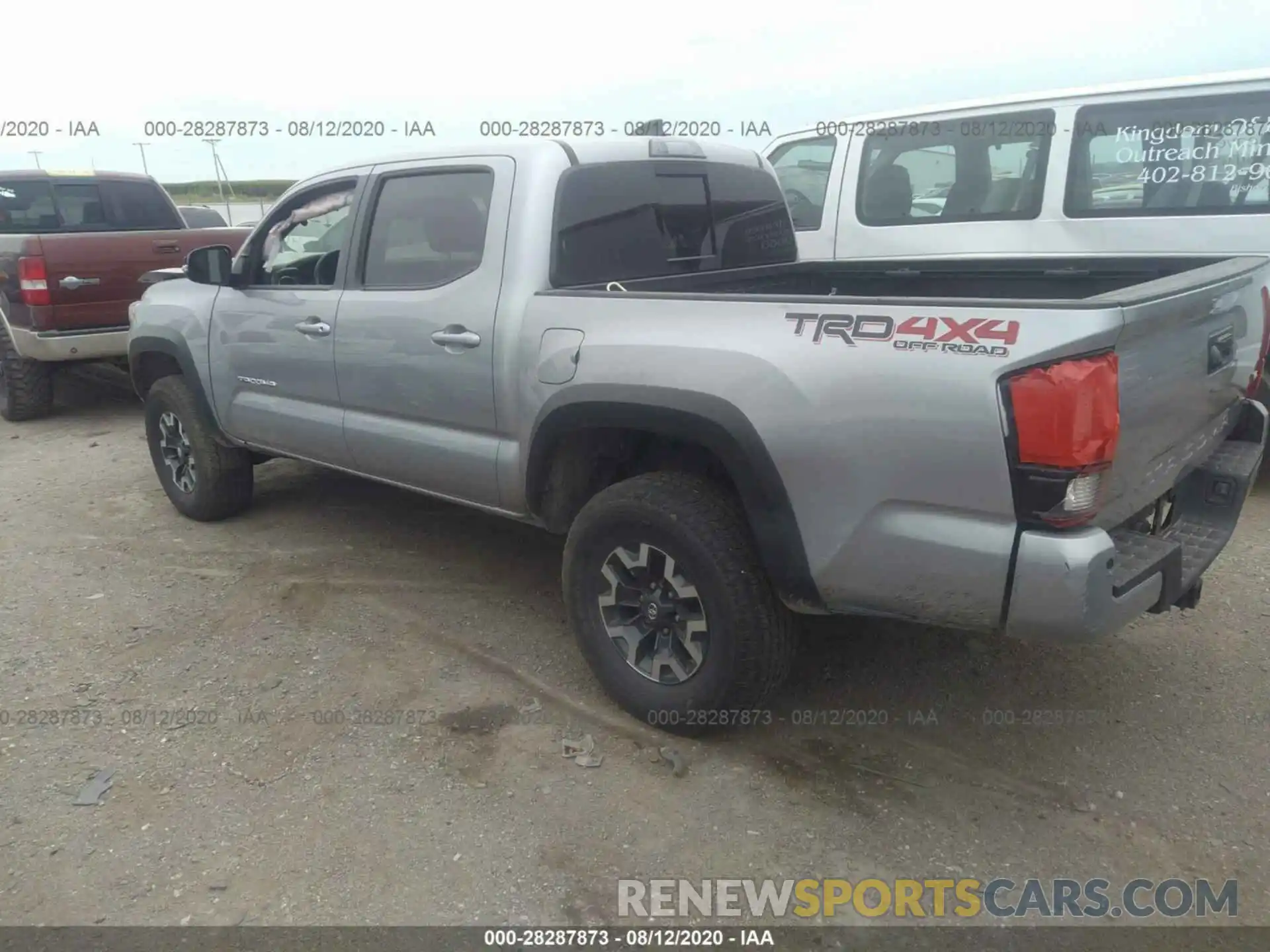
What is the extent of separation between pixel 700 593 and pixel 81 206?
7888 millimetres

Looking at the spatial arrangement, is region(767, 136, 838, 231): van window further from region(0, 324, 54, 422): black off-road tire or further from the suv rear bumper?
region(0, 324, 54, 422): black off-road tire

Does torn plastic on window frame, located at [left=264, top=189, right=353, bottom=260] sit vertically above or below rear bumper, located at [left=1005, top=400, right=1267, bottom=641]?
above

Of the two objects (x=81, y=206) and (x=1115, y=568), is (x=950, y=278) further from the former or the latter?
(x=81, y=206)

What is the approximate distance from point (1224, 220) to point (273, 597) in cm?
497

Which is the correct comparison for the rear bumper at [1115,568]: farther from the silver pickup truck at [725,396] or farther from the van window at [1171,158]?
the van window at [1171,158]

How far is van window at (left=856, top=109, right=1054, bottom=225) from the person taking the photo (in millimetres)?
5523

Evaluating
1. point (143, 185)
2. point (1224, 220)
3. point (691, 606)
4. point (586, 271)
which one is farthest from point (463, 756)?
point (143, 185)

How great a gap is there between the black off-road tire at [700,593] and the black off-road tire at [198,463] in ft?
8.37

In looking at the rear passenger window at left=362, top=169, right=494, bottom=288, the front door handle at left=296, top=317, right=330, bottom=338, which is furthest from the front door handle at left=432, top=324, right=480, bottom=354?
the front door handle at left=296, top=317, right=330, bottom=338

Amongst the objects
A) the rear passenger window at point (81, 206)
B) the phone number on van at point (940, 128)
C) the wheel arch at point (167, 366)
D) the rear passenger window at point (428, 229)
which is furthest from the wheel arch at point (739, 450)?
the rear passenger window at point (81, 206)

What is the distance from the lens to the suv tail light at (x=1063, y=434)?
215 cm

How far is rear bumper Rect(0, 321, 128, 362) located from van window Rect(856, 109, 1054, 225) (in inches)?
208

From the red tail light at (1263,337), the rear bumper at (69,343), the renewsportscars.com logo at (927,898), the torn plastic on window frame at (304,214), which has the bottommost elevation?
the renewsportscars.com logo at (927,898)

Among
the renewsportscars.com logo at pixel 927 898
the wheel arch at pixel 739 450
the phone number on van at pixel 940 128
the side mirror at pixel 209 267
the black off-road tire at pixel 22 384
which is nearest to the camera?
the renewsportscars.com logo at pixel 927 898
